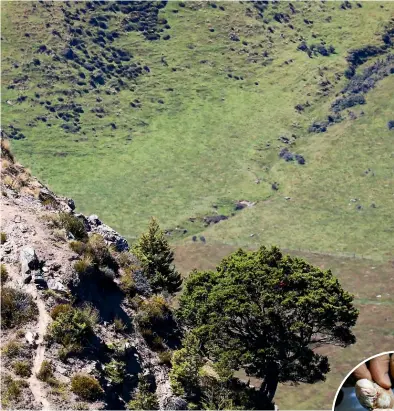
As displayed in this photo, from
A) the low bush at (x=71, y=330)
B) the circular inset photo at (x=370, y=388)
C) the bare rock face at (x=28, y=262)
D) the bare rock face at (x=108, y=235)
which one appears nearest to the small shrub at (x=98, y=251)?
the bare rock face at (x=108, y=235)

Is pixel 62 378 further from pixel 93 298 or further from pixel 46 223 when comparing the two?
pixel 46 223

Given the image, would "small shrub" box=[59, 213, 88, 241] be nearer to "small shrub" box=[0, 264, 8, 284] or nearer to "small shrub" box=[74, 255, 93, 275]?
"small shrub" box=[74, 255, 93, 275]

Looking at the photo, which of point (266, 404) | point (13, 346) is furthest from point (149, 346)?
point (13, 346)

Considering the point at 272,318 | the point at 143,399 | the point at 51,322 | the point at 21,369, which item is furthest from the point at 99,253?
the point at 21,369

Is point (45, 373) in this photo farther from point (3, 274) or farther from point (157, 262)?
point (157, 262)

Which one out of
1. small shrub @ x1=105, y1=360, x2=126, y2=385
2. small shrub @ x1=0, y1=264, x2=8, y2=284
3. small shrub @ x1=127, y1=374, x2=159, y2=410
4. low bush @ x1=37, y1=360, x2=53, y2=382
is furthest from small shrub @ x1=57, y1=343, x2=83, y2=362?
small shrub @ x1=0, y1=264, x2=8, y2=284

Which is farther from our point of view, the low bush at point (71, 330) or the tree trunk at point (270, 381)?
the tree trunk at point (270, 381)

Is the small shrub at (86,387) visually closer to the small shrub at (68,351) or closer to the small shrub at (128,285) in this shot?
the small shrub at (68,351)
